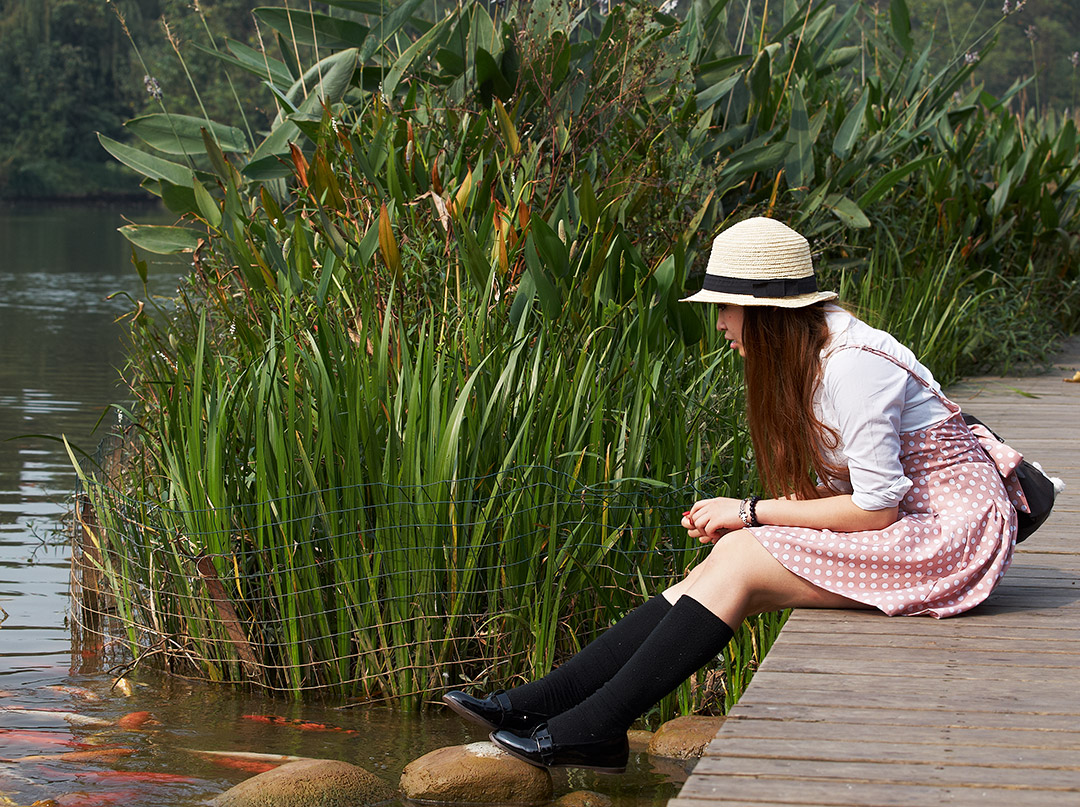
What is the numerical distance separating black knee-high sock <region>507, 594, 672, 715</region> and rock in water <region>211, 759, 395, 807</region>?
0.48 m

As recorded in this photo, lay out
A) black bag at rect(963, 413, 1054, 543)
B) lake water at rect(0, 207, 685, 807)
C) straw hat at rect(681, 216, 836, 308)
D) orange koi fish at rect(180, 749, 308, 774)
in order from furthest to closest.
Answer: orange koi fish at rect(180, 749, 308, 774)
lake water at rect(0, 207, 685, 807)
black bag at rect(963, 413, 1054, 543)
straw hat at rect(681, 216, 836, 308)

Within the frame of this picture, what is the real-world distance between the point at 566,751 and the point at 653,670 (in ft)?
0.78

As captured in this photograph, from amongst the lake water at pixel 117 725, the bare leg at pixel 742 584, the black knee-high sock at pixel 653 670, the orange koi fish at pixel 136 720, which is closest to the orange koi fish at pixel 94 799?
the lake water at pixel 117 725

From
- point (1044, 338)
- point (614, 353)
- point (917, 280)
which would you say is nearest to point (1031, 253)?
point (1044, 338)

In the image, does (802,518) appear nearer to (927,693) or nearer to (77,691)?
(927,693)

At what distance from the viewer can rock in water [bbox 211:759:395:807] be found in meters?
2.75

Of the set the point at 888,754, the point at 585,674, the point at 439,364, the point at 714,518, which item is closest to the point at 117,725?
the point at 439,364

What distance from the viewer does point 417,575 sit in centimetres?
331

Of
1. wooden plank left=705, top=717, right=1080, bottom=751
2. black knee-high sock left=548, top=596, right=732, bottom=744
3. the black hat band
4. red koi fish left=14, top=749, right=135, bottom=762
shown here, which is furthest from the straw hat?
red koi fish left=14, top=749, right=135, bottom=762

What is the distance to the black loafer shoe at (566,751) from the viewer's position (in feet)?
8.24

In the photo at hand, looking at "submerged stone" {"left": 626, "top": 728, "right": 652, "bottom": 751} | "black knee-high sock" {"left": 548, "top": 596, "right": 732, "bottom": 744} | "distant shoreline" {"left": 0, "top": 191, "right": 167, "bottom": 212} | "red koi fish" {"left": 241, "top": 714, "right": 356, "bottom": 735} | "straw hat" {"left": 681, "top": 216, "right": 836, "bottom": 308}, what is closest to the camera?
"black knee-high sock" {"left": 548, "top": 596, "right": 732, "bottom": 744}

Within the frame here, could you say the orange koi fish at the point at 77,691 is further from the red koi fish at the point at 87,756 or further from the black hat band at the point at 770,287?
the black hat band at the point at 770,287

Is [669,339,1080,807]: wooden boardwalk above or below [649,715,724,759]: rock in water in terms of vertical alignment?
above

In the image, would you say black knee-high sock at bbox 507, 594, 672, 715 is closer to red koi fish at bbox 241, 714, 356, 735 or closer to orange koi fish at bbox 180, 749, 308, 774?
orange koi fish at bbox 180, 749, 308, 774
